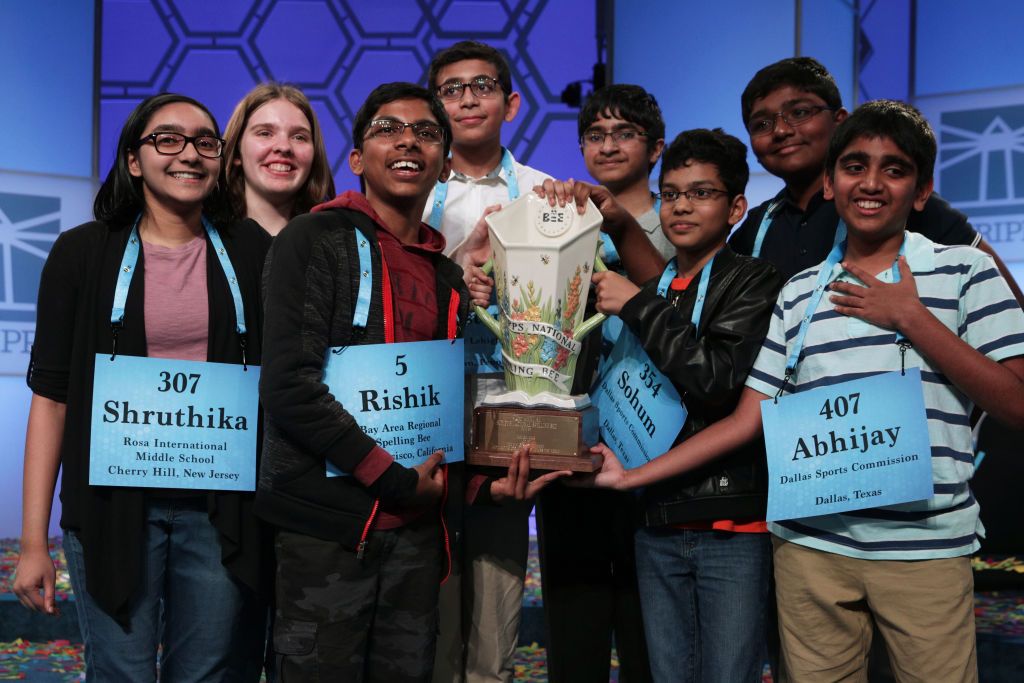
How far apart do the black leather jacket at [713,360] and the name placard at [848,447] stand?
132 millimetres

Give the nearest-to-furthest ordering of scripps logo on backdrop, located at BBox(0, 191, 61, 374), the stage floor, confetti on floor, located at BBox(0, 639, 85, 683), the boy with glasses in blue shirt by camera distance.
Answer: the boy with glasses in blue shirt, the stage floor, confetti on floor, located at BBox(0, 639, 85, 683), scripps logo on backdrop, located at BBox(0, 191, 61, 374)

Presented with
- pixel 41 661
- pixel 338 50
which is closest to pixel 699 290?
pixel 41 661

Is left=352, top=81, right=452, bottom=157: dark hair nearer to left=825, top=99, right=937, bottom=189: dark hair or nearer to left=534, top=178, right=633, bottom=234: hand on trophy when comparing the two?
left=534, top=178, right=633, bottom=234: hand on trophy

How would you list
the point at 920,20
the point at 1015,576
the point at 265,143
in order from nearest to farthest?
the point at 265,143 < the point at 1015,576 < the point at 920,20

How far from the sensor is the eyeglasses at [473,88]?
2.37 meters

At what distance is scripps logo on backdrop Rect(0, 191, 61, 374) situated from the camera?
4.54m

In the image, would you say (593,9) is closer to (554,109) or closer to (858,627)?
(554,109)

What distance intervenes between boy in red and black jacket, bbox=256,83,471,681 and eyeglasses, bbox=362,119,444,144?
35 millimetres

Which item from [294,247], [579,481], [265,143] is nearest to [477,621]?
[579,481]

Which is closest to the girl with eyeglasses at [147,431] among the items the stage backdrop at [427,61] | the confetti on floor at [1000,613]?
the confetti on floor at [1000,613]

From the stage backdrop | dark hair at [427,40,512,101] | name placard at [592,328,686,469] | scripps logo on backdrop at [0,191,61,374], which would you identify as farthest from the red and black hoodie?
scripps logo on backdrop at [0,191,61,374]

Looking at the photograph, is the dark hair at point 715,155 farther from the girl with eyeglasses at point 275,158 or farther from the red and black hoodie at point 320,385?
the girl with eyeglasses at point 275,158

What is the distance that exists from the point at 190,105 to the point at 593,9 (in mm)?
3821

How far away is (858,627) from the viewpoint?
1750 millimetres
